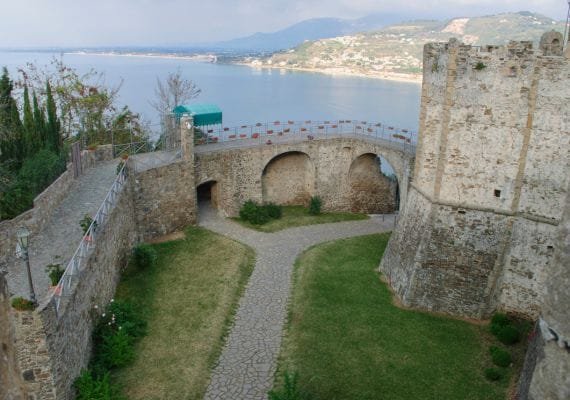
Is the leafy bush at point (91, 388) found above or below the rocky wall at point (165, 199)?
below

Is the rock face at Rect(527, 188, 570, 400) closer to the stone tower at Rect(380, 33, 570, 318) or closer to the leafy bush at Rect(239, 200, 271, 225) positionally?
the stone tower at Rect(380, 33, 570, 318)

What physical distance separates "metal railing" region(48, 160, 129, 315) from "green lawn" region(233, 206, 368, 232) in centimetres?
748

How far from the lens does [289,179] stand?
2625 cm

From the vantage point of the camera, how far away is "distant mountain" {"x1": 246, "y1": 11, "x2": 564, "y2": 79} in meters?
103

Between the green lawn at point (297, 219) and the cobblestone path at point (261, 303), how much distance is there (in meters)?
0.54

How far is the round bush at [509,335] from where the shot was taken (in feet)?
45.7

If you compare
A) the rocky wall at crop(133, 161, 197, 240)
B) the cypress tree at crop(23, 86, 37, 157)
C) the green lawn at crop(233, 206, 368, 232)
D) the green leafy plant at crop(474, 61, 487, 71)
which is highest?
the green leafy plant at crop(474, 61, 487, 71)

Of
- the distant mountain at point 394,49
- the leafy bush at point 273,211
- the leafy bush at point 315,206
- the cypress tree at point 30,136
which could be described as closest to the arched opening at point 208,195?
the leafy bush at point 273,211

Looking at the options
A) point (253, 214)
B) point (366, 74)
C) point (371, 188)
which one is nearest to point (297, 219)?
point (253, 214)

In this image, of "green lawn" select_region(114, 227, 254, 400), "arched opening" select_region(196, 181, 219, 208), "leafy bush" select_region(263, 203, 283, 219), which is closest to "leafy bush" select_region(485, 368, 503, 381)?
"green lawn" select_region(114, 227, 254, 400)

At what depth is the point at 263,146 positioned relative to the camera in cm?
2419

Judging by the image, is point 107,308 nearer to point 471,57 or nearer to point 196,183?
point 196,183

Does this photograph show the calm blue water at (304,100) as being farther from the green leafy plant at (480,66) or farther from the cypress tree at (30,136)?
the green leafy plant at (480,66)

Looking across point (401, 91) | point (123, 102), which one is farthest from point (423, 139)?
point (401, 91)
